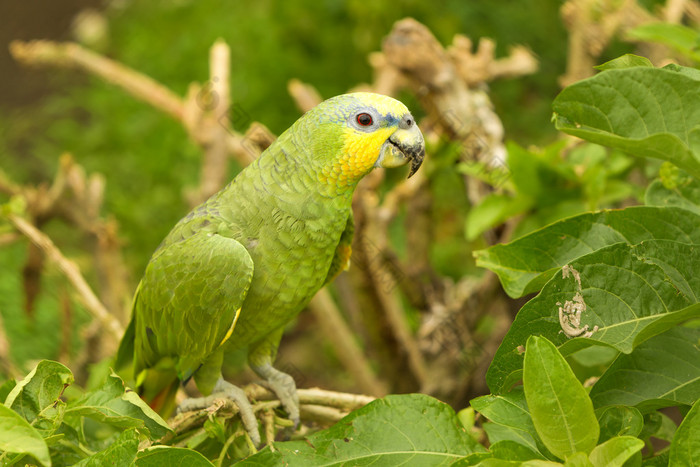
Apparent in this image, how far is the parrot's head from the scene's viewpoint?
1.02 metres

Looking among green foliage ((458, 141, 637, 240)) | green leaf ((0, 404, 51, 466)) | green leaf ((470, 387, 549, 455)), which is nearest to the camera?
green leaf ((0, 404, 51, 466))

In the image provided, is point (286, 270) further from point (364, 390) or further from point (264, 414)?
point (364, 390)

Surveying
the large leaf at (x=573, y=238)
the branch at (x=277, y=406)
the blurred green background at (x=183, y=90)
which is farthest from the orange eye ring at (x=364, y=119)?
the blurred green background at (x=183, y=90)

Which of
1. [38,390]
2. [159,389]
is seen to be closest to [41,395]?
[38,390]

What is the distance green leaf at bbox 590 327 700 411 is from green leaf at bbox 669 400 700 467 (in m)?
0.10

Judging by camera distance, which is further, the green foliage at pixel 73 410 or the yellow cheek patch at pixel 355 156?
the yellow cheek patch at pixel 355 156

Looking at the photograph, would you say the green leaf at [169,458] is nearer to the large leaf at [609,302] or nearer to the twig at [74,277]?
the large leaf at [609,302]

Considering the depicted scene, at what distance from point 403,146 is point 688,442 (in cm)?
60

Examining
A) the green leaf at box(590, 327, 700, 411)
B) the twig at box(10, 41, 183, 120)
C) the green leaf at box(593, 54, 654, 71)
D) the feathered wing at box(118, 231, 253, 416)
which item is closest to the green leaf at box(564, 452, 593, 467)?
the green leaf at box(590, 327, 700, 411)

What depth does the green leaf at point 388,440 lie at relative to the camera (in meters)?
0.76

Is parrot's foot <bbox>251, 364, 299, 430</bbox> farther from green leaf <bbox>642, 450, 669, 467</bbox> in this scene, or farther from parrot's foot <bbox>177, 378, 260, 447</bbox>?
green leaf <bbox>642, 450, 669, 467</bbox>

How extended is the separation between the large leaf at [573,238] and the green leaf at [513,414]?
155mm

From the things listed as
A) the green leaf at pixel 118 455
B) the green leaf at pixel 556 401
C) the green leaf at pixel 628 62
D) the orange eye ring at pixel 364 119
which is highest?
the green leaf at pixel 628 62

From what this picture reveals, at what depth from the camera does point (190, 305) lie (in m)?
1.05
